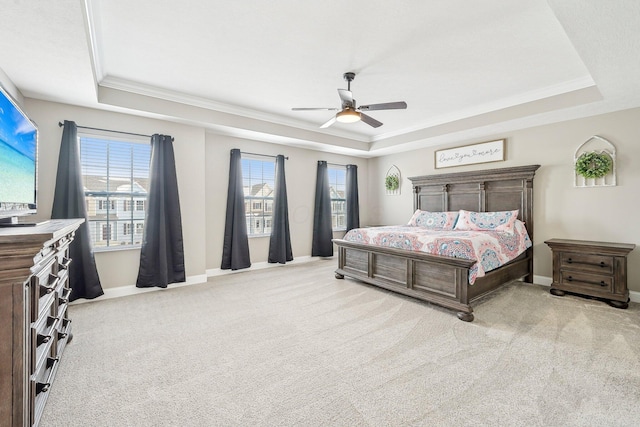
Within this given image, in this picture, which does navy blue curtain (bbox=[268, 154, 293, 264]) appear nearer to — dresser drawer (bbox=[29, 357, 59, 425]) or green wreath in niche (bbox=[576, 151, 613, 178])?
dresser drawer (bbox=[29, 357, 59, 425])

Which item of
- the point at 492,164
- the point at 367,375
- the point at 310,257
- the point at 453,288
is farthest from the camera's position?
the point at 310,257

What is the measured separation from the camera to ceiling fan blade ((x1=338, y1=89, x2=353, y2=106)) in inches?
115

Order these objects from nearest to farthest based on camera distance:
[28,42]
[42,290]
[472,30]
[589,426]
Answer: [589,426]
[42,290]
[28,42]
[472,30]

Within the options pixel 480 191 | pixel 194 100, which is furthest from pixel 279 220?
pixel 480 191

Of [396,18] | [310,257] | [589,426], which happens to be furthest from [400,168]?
[589,426]

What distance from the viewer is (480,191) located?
16.1 feet

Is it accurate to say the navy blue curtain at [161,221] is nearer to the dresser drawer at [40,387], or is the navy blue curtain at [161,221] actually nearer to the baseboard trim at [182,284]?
the baseboard trim at [182,284]

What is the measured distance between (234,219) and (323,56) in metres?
3.02

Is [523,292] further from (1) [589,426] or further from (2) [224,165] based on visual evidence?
(2) [224,165]

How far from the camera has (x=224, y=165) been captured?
16.0 feet

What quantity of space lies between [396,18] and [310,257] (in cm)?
463

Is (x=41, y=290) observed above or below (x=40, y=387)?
above

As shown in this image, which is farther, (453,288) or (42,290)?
(453,288)

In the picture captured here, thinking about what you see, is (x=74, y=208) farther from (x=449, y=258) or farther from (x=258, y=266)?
(x=449, y=258)
